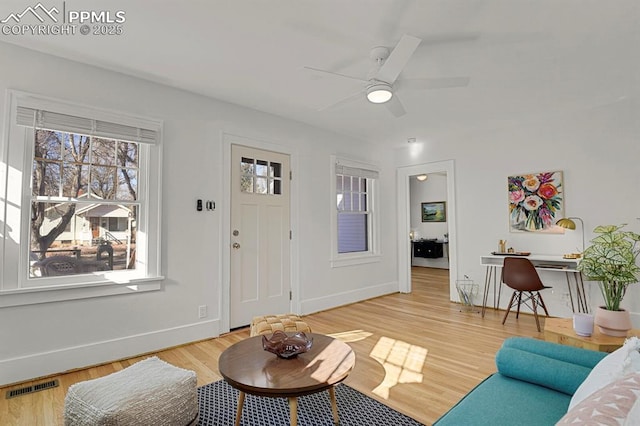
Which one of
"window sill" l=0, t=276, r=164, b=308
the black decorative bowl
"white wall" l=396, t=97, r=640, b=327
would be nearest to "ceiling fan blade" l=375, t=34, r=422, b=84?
the black decorative bowl

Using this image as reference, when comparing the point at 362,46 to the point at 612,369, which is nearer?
the point at 612,369

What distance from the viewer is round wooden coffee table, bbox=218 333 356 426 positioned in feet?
5.23

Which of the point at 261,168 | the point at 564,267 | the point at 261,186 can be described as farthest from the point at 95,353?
the point at 564,267

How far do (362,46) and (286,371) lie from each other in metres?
2.37

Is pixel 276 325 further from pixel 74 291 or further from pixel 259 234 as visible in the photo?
pixel 74 291

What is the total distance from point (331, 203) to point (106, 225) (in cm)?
283

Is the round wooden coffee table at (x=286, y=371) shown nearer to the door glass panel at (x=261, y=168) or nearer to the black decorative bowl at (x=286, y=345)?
the black decorative bowl at (x=286, y=345)

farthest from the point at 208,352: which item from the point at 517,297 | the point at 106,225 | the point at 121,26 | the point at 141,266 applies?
the point at 517,297

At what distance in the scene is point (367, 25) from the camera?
2.28 meters

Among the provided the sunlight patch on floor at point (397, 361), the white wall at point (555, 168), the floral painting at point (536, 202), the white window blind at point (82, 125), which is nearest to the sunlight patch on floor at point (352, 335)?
the sunlight patch on floor at point (397, 361)

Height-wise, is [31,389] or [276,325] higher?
[276,325]

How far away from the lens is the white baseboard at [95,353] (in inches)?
96.1

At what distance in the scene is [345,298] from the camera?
490cm

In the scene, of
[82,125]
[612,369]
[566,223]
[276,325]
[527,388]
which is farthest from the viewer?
[566,223]
